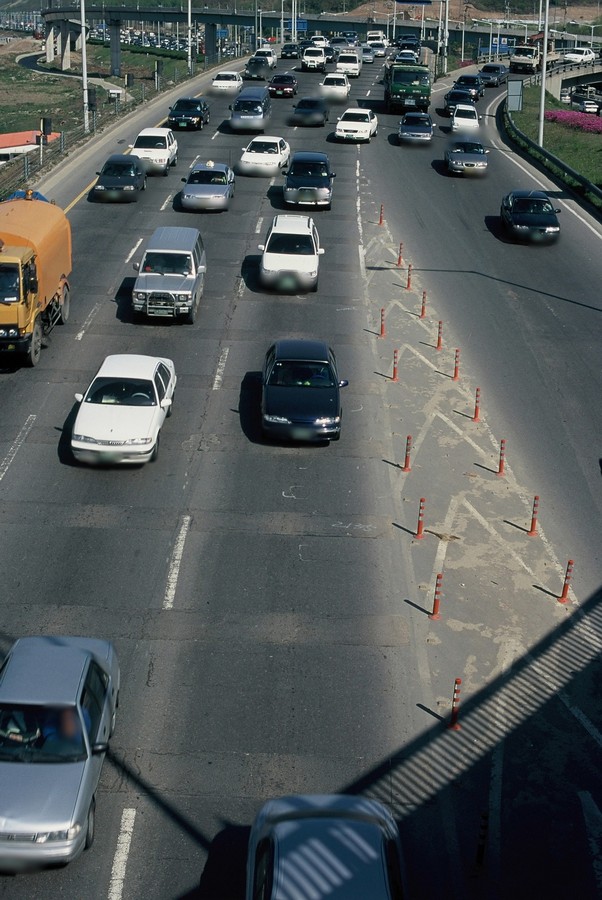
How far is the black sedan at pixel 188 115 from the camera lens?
177 feet

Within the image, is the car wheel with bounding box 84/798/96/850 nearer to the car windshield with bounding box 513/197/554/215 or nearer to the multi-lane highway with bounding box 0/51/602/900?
the multi-lane highway with bounding box 0/51/602/900

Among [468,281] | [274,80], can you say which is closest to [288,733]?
[468,281]

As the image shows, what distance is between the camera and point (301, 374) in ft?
75.9

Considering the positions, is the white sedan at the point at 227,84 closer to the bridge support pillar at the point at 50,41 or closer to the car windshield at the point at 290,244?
the car windshield at the point at 290,244

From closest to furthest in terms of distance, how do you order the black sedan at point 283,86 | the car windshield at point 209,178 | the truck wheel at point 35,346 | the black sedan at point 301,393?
the black sedan at point 301,393 < the truck wheel at point 35,346 < the car windshield at point 209,178 < the black sedan at point 283,86

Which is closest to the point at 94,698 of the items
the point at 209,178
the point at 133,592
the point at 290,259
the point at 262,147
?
the point at 133,592

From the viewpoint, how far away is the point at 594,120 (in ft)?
266

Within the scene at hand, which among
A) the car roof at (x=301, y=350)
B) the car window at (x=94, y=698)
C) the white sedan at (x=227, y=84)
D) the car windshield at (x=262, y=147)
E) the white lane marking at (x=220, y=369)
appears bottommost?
the white lane marking at (x=220, y=369)

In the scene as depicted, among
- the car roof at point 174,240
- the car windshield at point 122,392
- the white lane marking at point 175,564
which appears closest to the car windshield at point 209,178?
the car roof at point 174,240

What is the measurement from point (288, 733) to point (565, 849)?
3.67 m

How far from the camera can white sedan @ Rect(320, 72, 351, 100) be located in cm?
6531

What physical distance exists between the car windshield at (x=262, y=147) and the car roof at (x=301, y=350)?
2321 cm

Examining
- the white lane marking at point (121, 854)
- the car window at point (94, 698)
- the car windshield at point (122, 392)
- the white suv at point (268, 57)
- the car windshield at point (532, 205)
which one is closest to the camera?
the white lane marking at point (121, 854)

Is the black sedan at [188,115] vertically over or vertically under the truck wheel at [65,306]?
over
